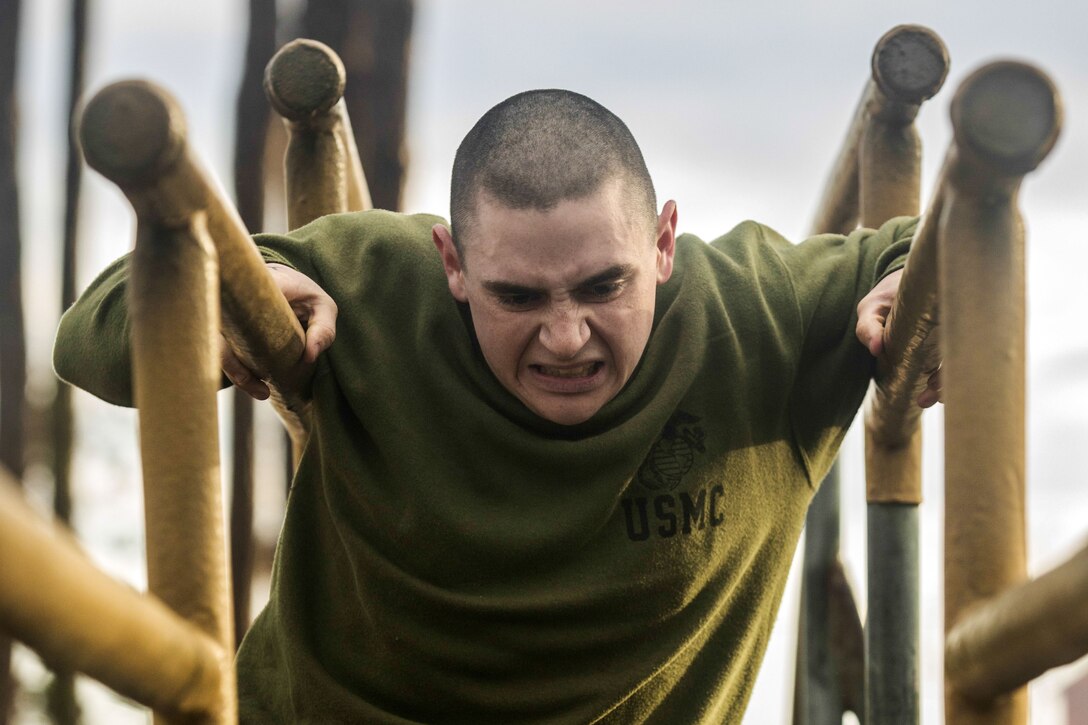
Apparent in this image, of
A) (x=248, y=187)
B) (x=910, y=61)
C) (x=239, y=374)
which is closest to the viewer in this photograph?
(x=239, y=374)

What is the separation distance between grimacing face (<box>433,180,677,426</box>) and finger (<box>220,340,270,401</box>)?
27 cm

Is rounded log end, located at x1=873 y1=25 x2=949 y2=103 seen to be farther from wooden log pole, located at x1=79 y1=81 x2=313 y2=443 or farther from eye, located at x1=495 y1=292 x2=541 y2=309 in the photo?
wooden log pole, located at x1=79 y1=81 x2=313 y2=443

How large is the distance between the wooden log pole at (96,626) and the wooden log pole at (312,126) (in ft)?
3.81

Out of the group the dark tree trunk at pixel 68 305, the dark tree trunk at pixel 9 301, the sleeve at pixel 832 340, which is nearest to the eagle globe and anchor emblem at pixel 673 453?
the sleeve at pixel 832 340

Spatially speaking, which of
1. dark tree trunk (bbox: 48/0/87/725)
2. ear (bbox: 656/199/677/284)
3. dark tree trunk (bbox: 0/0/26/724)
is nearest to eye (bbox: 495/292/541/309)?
ear (bbox: 656/199/677/284)

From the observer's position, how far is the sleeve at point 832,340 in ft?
5.89

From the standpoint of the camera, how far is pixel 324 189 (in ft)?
7.30

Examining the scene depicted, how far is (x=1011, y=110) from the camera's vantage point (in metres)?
1.01

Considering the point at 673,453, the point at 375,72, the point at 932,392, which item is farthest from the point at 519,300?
the point at 375,72

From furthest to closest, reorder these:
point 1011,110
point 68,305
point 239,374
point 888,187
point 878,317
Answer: point 68,305 < point 888,187 < point 878,317 < point 239,374 < point 1011,110

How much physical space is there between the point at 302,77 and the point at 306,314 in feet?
1.69

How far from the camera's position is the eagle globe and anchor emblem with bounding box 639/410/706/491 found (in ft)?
5.80

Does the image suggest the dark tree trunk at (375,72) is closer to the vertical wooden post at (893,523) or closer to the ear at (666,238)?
the vertical wooden post at (893,523)

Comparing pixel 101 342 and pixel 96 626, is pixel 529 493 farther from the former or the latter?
pixel 96 626
